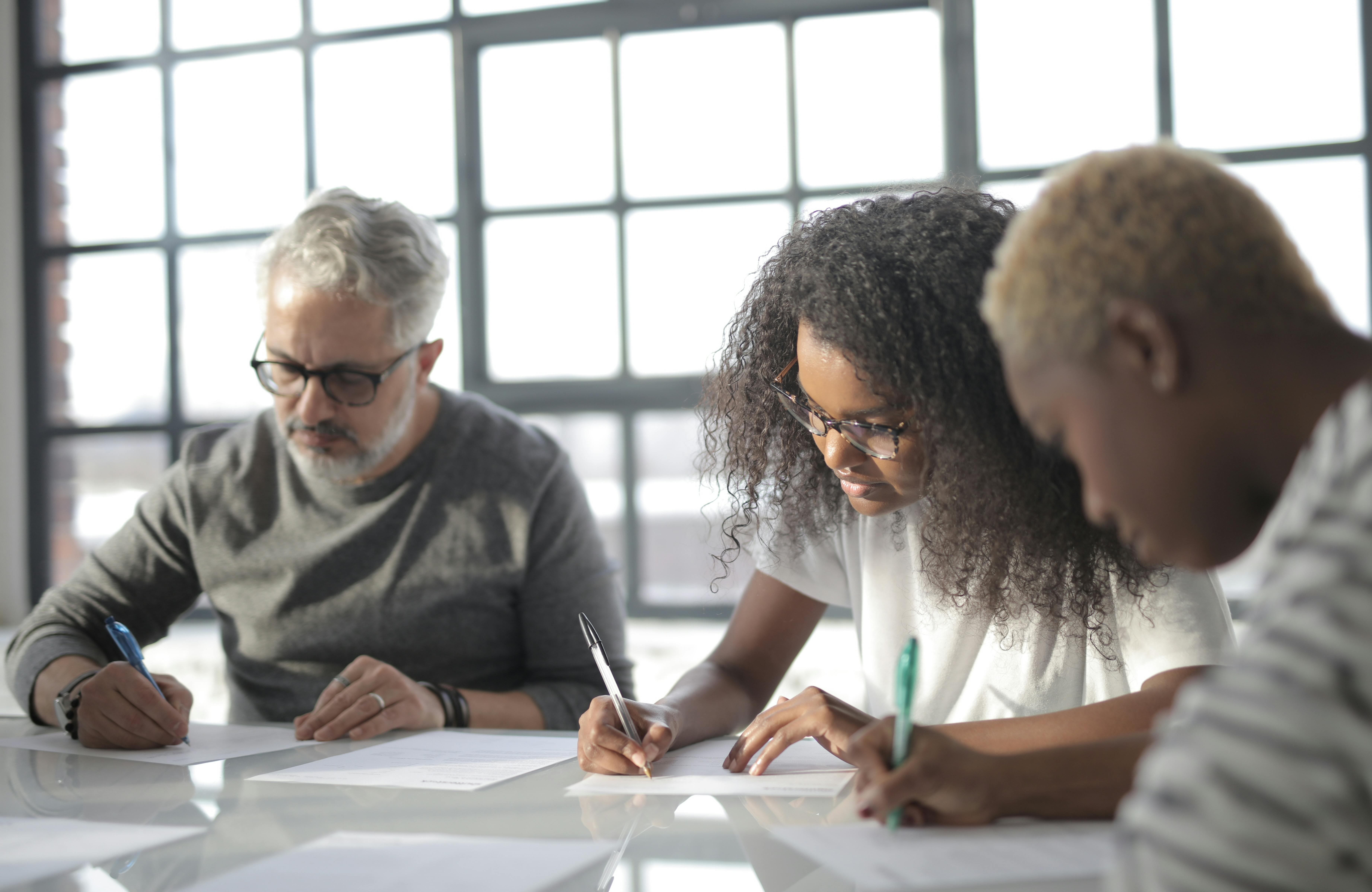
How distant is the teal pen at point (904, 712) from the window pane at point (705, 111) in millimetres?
2098

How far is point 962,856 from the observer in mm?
815

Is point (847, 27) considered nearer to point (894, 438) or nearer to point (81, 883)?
point (894, 438)

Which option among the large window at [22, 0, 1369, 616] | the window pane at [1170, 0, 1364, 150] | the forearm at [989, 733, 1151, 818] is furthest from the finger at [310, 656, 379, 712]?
the window pane at [1170, 0, 1364, 150]

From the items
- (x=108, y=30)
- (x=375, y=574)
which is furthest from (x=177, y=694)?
(x=108, y=30)

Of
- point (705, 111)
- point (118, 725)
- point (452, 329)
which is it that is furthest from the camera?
point (452, 329)

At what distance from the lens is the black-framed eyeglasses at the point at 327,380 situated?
1.78 meters

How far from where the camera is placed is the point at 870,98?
275 cm

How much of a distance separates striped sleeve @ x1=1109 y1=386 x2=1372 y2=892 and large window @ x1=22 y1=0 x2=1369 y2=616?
2.01 m

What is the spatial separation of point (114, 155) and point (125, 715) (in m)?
2.42

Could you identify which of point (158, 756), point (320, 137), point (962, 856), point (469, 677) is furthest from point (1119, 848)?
point (320, 137)

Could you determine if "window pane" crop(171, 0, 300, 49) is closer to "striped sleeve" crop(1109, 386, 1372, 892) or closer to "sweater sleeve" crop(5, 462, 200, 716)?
"sweater sleeve" crop(5, 462, 200, 716)

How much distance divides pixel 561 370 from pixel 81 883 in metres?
2.17

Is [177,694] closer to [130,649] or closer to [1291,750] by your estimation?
[130,649]

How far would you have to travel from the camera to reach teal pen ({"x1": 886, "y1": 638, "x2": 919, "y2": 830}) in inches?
34.4
